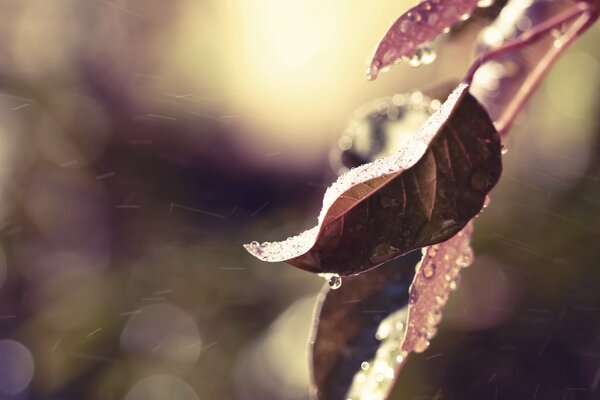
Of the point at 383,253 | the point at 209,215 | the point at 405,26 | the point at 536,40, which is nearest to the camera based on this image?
the point at 383,253

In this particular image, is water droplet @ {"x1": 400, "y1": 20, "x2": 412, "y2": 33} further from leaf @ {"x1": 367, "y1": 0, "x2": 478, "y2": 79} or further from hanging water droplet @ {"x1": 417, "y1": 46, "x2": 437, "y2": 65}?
hanging water droplet @ {"x1": 417, "y1": 46, "x2": 437, "y2": 65}


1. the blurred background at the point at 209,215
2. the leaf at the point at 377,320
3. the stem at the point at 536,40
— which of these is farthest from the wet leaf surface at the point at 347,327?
the blurred background at the point at 209,215

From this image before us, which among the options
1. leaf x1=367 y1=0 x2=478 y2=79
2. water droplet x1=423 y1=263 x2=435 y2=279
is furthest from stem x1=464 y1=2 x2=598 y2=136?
water droplet x1=423 y1=263 x2=435 y2=279

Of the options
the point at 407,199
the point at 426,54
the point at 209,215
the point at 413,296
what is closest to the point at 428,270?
the point at 413,296

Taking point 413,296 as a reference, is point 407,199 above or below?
above

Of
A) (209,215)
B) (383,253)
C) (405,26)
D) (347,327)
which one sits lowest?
(209,215)

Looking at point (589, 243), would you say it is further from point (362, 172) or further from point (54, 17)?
point (54, 17)

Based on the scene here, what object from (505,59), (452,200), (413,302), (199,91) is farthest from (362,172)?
(199,91)

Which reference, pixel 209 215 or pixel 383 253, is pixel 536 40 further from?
pixel 209 215
